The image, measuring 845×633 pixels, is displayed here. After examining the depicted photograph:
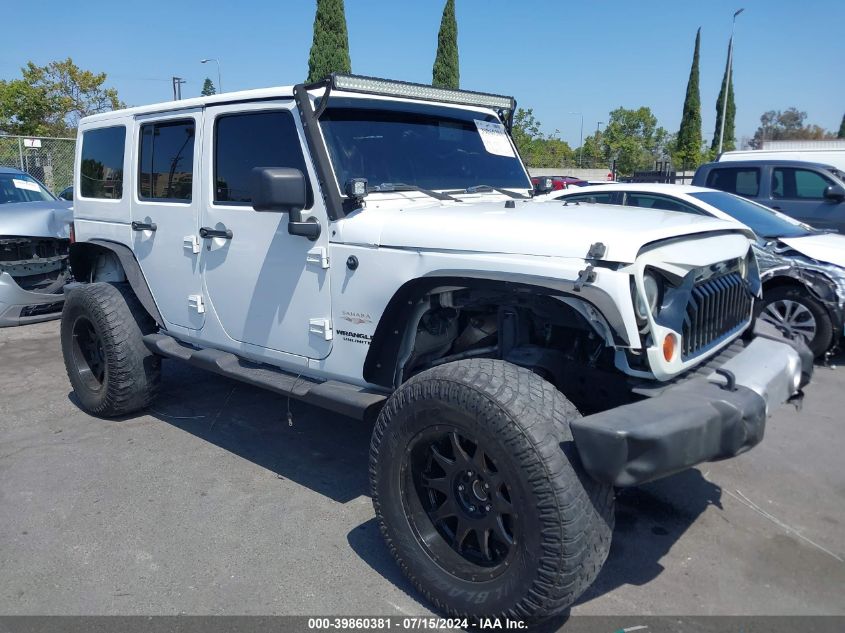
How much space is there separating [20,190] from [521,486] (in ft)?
29.6

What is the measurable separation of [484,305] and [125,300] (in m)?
2.91

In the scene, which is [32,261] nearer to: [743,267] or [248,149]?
[248,149]

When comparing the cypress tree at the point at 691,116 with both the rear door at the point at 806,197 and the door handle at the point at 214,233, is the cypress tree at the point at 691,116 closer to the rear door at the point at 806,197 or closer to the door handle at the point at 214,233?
the rear door at the point at 806,197

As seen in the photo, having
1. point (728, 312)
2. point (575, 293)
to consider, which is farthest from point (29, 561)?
point (728, 312)

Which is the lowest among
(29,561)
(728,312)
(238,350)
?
(29,561)

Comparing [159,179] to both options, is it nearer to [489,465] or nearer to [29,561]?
[29,561]

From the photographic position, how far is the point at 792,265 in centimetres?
612

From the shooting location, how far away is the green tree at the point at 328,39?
84.9 feet

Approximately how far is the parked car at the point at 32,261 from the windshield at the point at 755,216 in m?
7.07

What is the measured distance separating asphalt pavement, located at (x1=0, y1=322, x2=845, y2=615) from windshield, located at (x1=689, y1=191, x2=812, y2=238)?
6.88 feet

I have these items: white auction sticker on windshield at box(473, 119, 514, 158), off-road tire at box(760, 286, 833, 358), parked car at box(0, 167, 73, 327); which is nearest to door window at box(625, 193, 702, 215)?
off-road tire at box(760, 286, 833, 358)

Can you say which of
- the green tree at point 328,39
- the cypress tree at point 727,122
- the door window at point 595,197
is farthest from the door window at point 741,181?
the cypress tree at point 727,122

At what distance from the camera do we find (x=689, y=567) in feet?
10.3

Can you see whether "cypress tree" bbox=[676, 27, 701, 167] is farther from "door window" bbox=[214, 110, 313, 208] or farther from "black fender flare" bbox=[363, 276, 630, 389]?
"black fender flare" bbox=[363, 276, 630, 389]
